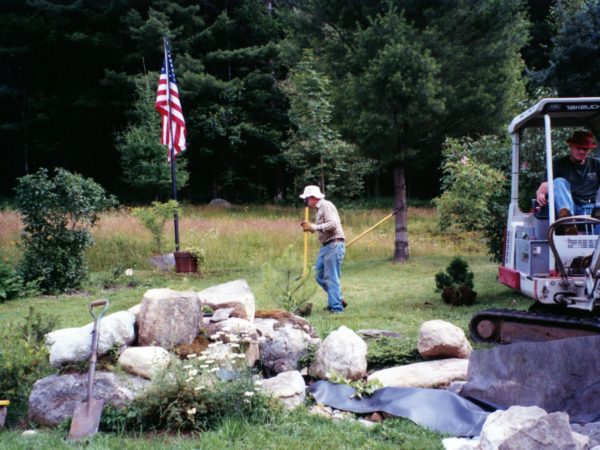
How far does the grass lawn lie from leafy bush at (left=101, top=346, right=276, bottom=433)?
145 millimetres

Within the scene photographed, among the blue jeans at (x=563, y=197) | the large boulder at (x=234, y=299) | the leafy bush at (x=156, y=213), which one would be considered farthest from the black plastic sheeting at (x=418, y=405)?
the leafy bush at (x=156, y=213)

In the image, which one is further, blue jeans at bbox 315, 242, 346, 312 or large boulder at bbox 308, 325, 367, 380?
blue jeans at bbox 315, 242, 346, 312

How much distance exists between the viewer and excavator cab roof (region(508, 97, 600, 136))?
6324mm

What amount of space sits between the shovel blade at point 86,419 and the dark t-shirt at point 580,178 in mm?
4937

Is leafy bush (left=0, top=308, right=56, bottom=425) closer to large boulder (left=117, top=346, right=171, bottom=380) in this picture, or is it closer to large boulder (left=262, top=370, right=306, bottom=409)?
large boulder (left=117, top=346, right=171, bottom=380)

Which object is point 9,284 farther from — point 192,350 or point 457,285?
point 457,285

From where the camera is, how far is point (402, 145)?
14328 millimetres

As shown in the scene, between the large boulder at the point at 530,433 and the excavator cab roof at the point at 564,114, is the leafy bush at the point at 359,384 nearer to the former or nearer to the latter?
the large boulder at the point at 530,433

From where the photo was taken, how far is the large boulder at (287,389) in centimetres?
466

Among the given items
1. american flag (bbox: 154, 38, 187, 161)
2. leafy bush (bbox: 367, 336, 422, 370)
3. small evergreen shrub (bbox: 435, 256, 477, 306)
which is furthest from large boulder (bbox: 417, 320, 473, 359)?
american flag (bbox: 154, 38, 187, 161)

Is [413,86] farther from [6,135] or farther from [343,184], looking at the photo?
[6,135]

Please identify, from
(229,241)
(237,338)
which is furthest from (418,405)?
(229,241)

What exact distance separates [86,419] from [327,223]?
4822 millimetres

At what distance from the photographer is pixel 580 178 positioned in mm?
6379
